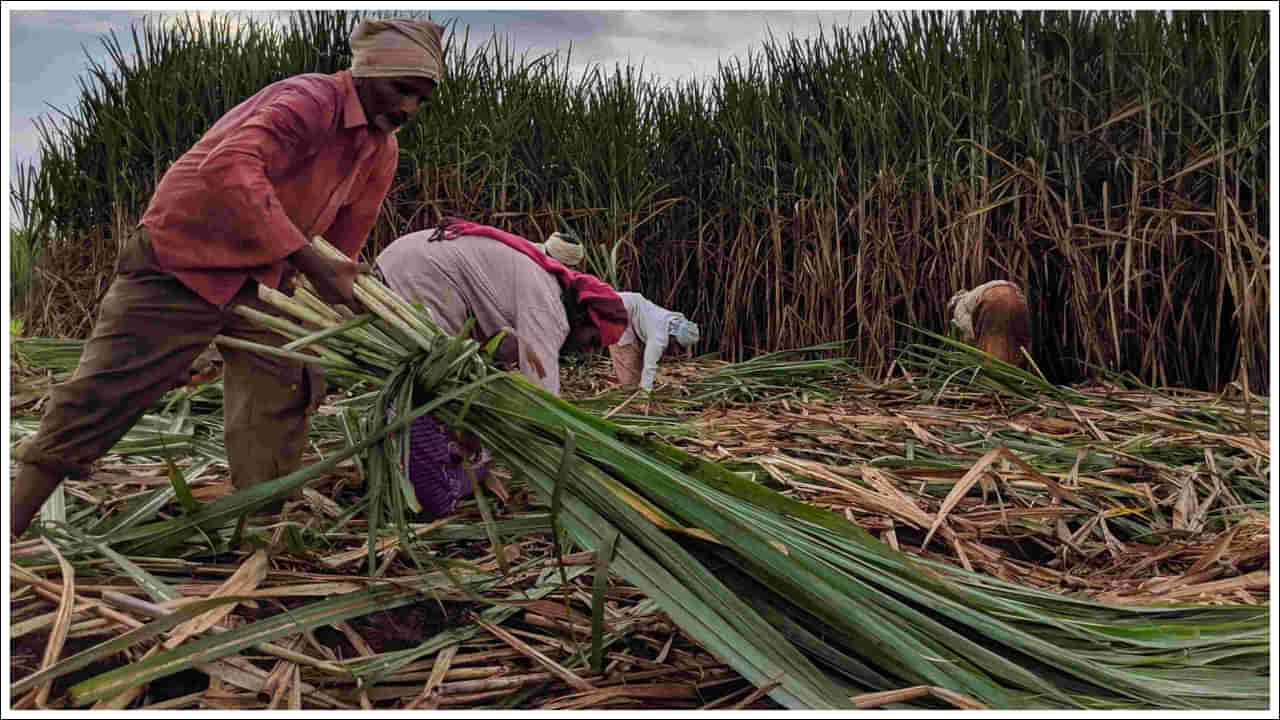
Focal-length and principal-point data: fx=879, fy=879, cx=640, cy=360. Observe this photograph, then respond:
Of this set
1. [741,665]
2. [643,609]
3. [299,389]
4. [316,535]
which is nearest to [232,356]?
[299,389]

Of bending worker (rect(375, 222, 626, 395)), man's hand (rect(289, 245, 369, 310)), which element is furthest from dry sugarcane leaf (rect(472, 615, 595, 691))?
bending worker (rect(375, 222, 626, 395))

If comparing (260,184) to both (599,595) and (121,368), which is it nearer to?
(121,368)

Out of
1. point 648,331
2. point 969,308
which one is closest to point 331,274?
point 648,331

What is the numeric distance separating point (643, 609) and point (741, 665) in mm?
327

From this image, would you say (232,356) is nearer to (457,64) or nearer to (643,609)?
(643,609)

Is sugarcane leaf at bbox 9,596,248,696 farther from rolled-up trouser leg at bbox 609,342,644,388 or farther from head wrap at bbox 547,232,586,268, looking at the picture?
rolled-up trouser leg at bbox 609,342,644,388

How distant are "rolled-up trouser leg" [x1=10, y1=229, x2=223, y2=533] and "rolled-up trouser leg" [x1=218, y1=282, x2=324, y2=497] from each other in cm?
20

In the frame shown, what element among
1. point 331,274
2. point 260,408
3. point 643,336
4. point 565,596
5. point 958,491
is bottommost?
point 643,336

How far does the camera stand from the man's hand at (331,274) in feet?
5.15

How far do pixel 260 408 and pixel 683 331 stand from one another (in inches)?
112

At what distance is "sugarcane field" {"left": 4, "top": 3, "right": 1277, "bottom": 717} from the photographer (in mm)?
1312

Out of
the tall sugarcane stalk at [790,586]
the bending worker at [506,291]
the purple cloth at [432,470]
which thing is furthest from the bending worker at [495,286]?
the tall sugarcane stalk at [790,586]

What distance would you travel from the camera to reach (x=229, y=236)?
67.9 inches

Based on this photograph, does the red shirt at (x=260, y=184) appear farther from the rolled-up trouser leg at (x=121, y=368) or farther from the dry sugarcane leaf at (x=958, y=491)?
the dry sugarcane leaf at (x=958, y=491)
